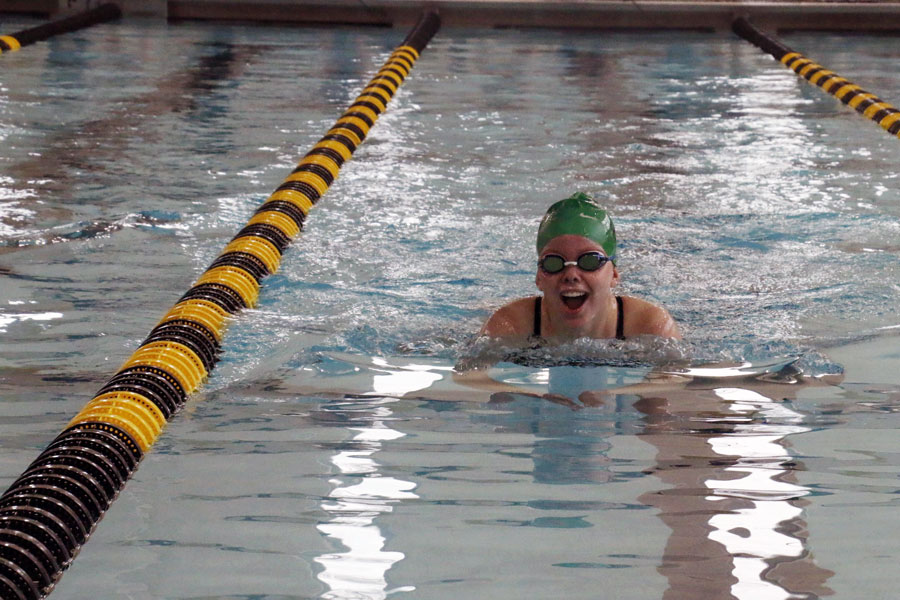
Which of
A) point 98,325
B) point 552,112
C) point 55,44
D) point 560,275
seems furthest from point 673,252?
point 55,44

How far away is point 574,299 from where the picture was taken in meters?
3.56

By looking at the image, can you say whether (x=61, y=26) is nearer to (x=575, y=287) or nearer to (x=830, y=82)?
(x=830, y=82)

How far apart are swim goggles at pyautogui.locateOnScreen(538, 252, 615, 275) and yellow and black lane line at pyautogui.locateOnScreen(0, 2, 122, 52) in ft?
28.2

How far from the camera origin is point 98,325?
4062 millimetres

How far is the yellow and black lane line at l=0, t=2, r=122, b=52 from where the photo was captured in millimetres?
11180

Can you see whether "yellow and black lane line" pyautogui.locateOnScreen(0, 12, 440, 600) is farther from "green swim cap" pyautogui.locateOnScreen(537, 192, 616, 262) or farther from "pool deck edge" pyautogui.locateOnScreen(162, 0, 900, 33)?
"pool deck edge" pyautogui.locateOnScreen(162, 0, 900, 33)

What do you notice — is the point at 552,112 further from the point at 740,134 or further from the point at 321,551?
the point at 321,551

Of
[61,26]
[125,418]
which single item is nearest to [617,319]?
[125,418]

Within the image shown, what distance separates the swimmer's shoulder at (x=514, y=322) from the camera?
376cm

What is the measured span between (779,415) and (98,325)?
2173 mm

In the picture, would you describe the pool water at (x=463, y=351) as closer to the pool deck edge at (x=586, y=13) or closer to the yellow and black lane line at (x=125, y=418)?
the yellow and black lane line at (x=125, y=418)

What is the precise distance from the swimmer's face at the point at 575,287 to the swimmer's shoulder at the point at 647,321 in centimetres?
11

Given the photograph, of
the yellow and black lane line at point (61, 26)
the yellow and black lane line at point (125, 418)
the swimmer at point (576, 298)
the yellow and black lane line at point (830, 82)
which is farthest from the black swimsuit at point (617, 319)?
the yellow and black lane line at point (61, 26)

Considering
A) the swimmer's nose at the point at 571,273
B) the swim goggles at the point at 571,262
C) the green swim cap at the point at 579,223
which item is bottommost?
the swimmer's nose at the point at 571,273
